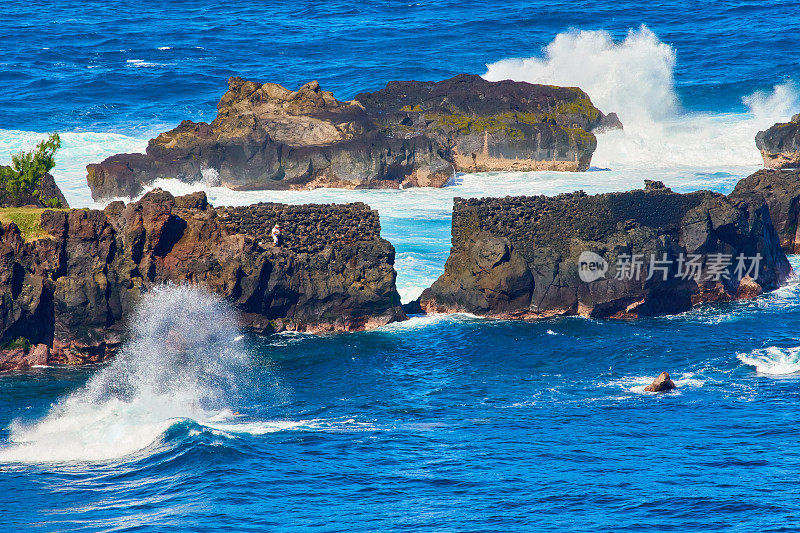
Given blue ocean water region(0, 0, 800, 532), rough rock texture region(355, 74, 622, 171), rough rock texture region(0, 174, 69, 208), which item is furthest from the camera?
rough rock texture region(355, 74, 622, 171)

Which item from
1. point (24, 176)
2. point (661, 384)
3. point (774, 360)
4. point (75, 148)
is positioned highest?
point (75, 148)

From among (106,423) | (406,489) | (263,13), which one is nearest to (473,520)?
(406,489)

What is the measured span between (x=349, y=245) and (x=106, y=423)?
40.6 ft

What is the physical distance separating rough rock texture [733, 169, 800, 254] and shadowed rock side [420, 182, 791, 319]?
718cm

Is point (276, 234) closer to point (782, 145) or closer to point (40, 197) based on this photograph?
point (40, 197)

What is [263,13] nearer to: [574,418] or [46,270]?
[46,270]

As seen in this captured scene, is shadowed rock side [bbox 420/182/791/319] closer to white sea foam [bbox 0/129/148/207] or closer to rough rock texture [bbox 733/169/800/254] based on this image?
rough rock texture [bbox 733/169/800/254]

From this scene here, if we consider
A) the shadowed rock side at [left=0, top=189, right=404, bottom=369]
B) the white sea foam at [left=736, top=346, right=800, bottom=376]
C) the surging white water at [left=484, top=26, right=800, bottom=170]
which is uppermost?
the surging white water at [left=484, top=26, right=800, bottom=170]

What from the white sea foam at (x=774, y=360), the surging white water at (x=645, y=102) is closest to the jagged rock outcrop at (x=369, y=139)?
the surging white water at (x=645, y=102)

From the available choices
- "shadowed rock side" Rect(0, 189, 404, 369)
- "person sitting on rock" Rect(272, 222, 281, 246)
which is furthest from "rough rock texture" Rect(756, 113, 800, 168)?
"person sitting on rock" Rect(272, 222, 281, 246)

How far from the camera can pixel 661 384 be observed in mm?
35438

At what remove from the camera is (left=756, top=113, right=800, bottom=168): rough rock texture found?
69.5 m

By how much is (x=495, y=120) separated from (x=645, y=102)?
20.7 m

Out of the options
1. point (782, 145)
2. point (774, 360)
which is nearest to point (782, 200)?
point (774, 360)
